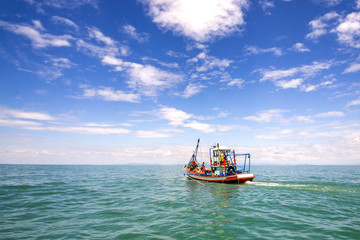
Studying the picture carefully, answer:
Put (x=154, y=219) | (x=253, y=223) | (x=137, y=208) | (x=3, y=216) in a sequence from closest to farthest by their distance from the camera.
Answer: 1. (x=253, y=223)
2. (x=154, y=219)
3. (x=3, y=216)
4. (x=137, y=208)

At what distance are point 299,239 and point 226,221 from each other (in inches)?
191

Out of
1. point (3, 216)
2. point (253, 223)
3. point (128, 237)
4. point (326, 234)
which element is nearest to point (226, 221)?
point (253, 223)

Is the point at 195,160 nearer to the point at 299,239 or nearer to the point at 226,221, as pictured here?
the point at 226,221

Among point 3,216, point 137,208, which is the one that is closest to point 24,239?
point 3,216

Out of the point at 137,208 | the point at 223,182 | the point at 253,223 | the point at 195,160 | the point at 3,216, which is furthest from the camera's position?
the point at 195,160

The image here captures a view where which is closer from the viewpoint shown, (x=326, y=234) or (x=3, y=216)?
(x=326, y=234)

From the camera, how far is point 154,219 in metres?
14.5

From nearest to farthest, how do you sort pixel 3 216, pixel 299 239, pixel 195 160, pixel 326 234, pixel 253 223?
pixel 299 239 → pixel 326 234 → pixel 253 223 → pixel 3 216 → pixel 195 160

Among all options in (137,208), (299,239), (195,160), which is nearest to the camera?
(299,239)

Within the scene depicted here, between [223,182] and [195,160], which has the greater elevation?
[195,160]

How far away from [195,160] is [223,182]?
17.5 m

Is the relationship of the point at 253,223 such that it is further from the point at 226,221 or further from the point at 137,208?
the point at 137,208

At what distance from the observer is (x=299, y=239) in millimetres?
10562

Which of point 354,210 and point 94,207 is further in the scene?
point 94,207
